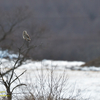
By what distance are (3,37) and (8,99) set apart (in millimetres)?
6638

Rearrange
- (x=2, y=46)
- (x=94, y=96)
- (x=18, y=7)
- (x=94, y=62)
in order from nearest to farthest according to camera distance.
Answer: (x=94, y=96), (x=2, y=46), (x=18, y=7), (x=94, y=62)

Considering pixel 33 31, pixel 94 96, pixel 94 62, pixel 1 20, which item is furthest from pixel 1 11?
pixel 94 62

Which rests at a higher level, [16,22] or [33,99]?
[16,22]

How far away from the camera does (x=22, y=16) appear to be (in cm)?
1144

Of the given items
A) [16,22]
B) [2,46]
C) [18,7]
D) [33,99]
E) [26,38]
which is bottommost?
[33,99]

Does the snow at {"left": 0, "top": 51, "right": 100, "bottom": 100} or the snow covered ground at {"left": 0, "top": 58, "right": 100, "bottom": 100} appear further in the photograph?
the snow covered ground at {"left": 0, "top": 58, "right": 100, "bottom": 100}

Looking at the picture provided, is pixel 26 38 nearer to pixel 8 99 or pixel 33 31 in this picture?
pixel 8 99

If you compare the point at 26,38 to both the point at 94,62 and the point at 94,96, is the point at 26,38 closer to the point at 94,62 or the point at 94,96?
the point at 94,96

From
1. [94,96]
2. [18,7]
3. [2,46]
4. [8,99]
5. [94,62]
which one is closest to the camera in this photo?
[8,99]

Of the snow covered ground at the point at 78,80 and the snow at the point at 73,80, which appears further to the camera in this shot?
the snow covered ground at the point at 78,80

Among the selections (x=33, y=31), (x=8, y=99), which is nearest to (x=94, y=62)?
(x=33, y=31)

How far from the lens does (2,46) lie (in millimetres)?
10203

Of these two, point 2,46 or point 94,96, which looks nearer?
point 94,96

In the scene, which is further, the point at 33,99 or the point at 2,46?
the point at 2,46
